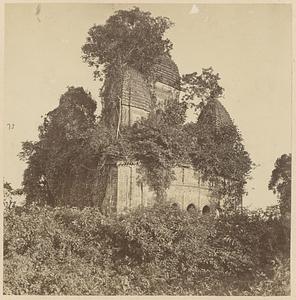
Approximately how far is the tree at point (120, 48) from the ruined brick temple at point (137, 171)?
10.1 inches

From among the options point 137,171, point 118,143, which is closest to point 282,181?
point 137,171

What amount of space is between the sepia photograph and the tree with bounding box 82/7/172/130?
39mm

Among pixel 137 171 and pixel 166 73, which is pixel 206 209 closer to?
pixel 137 171

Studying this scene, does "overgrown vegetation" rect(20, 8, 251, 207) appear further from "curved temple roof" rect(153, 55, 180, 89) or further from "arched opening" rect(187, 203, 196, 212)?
"arched opening" rect(187, 203, 196, 212)

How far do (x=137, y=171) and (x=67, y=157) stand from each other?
185cm

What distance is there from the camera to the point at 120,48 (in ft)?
44.0

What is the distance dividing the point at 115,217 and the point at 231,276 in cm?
302

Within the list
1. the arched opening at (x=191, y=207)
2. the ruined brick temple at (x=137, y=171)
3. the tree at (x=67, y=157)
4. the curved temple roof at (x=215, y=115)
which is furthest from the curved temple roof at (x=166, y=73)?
the arched opening at (x=191, y=207)

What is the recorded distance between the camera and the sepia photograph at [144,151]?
10.4 meters

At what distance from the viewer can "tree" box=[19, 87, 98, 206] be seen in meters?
13.2

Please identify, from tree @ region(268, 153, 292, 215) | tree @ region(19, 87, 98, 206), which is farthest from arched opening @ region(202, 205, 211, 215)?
tree @ region(19, 87, 98, 206)

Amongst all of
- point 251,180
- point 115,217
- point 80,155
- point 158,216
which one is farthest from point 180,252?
point 80,155

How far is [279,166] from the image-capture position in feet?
36.0

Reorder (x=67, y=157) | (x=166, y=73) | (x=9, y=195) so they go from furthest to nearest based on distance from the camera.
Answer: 1. (x=166, y=73)
2. (x=67, y=157)
3. (x=9, y=195)
